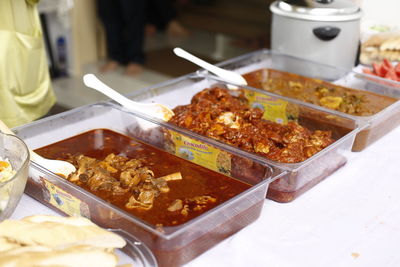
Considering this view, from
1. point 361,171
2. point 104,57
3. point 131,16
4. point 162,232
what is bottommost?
point 104,57

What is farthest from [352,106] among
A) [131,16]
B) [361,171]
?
[131,16]

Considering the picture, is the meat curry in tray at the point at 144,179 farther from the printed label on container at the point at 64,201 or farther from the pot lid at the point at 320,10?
the pot lid at the point at 320,10

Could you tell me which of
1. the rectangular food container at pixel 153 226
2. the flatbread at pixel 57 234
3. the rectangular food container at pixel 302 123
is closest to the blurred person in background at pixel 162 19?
the rectangular food container at pixel 302 123

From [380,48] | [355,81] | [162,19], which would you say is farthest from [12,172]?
[162,19]

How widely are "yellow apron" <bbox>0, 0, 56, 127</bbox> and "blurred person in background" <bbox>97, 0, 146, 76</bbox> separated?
94.6 inches

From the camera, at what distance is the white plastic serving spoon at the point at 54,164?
1.04m

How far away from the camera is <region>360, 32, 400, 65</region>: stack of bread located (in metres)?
2.01

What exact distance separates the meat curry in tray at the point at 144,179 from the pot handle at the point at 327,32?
920 millimetres

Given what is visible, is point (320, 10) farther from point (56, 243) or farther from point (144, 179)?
point (56, 243)

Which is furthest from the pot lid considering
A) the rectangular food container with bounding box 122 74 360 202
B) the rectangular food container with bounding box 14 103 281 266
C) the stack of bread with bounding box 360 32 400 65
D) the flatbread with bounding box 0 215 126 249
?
the flatbread with bounding box 0 215 126 249

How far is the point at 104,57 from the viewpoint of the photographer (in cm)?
451

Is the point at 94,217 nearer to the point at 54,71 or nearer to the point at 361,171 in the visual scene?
the point at 361,171

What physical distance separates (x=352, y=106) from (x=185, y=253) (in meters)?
0.87

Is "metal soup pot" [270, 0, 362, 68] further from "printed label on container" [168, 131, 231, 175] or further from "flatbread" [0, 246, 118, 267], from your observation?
"flatbread" [0, 246, 118, 267]
